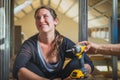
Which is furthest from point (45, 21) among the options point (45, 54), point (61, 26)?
point (45, 54)

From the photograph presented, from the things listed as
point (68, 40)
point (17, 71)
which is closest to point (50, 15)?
point (68, 40)

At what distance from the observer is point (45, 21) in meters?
2.68

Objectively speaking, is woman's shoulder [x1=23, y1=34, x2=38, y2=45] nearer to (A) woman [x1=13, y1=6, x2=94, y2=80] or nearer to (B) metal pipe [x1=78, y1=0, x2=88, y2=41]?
(A) woman [x1=13, y1=6, x2=94, y2=80]

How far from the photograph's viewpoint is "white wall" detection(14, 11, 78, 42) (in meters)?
2.68

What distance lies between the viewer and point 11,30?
2688mm

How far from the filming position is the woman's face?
8.80 ft

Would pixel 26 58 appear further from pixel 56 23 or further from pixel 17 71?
pixel 56 23

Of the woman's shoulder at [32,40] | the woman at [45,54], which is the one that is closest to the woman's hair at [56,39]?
the woman at [45,54]

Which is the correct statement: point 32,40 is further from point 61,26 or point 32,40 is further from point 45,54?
point 61,26

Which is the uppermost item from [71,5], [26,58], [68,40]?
[71,5]

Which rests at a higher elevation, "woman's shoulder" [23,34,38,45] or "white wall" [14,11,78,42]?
"white wall" [14,11,78,42]

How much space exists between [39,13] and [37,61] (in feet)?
1.62

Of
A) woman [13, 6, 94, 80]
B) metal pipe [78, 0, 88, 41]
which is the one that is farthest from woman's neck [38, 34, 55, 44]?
metal pipe [78, 0, 88, 41]

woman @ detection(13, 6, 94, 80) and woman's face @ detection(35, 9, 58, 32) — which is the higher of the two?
woman's face @ detection(35, 9, 58, 32)
